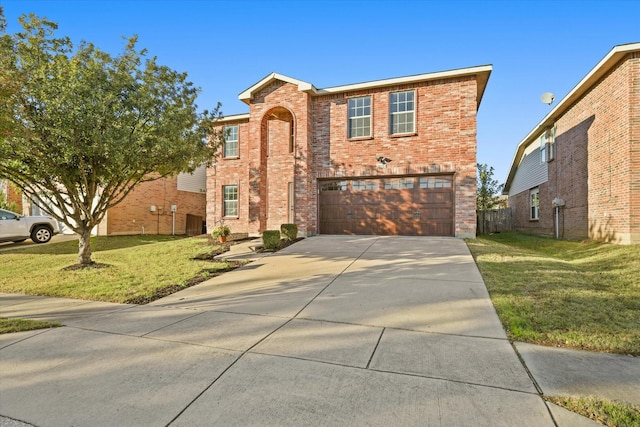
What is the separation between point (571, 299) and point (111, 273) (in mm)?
8875

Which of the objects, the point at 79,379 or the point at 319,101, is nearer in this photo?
the point at 79,379

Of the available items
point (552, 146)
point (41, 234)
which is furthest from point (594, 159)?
point (41, 234)

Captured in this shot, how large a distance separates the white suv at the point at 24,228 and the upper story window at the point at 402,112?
15.0m

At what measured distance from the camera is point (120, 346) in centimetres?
330

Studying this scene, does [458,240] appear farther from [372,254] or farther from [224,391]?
[224,391]

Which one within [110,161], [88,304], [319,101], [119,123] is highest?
[319,101]

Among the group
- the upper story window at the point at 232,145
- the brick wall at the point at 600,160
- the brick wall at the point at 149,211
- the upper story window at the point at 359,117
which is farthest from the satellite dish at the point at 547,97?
the brick wall at the point at 149,211

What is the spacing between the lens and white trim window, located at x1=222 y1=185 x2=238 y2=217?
15.5 metres

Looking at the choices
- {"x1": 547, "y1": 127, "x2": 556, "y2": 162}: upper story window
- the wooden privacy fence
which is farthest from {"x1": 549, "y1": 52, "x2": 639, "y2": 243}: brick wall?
the wooden privacy fence

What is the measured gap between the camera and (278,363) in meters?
2.86

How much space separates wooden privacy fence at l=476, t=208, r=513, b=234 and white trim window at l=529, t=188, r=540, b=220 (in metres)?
1.31

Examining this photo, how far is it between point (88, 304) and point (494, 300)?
6305 millimetres

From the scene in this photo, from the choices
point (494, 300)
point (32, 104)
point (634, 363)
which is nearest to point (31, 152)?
point (32, 104)

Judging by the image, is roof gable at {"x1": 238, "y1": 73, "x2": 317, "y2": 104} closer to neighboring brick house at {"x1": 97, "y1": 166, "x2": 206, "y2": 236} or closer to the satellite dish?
neighboring brick house at {"x1": 97, "y1": 166, "x2": 206, "y2": 236}
